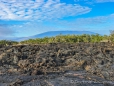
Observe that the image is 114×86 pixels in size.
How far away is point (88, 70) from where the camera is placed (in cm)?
866

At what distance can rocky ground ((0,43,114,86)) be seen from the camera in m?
7.55

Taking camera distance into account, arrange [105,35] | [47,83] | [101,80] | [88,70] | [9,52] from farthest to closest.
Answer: [105,35], [9,52], [88,70], [101,80], [47,83]

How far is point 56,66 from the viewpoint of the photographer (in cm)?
907

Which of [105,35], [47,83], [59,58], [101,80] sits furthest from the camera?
[105,35]

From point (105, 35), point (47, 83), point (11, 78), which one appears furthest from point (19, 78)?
point (105, 35)

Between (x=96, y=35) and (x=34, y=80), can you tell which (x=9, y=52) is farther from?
(x=96, y=35)

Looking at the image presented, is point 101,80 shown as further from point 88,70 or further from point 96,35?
point 96,35

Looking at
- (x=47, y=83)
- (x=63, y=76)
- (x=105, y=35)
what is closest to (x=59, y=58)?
(x=63, y=76)

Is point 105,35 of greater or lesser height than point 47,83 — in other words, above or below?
above

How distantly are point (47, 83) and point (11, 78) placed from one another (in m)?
1.18

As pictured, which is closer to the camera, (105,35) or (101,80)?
(101,80)

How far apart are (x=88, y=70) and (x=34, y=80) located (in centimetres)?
190

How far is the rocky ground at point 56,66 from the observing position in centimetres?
755

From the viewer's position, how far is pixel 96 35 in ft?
63.9
